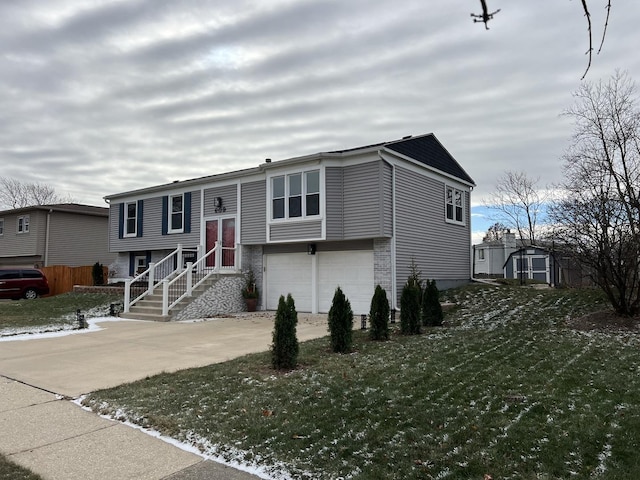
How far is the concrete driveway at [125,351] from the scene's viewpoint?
6438 mm

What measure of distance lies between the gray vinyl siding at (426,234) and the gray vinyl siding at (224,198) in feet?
20.6

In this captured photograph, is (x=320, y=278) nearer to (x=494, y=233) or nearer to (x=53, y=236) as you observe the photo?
(x=53, y=236)

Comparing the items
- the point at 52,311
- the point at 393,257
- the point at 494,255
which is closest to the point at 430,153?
the point at 393,257

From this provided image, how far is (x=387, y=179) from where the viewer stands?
44.4 feet

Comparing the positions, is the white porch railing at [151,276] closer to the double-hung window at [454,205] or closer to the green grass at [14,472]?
the double-hung window at [454,205]

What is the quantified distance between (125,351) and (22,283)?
15.9 metres

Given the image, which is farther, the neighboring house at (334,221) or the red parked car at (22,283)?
the red parked car at (22,283)

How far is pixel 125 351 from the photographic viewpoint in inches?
332

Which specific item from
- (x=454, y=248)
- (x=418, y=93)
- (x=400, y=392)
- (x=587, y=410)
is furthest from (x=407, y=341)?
(x=454, y=248)

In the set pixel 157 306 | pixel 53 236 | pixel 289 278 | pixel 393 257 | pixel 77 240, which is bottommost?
pixel 157 306

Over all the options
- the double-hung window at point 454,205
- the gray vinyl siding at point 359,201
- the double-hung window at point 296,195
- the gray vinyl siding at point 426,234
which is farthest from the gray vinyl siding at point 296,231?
the double-hung window at point 454,205

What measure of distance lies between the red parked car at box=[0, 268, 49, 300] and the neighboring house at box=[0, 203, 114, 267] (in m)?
5.24

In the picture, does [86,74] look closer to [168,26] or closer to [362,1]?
[168,26]

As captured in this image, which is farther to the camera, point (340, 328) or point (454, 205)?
point (454, 205)
